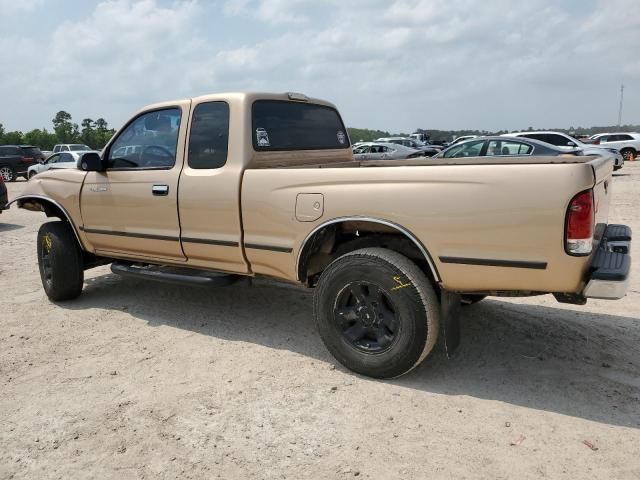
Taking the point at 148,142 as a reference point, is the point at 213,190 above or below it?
below

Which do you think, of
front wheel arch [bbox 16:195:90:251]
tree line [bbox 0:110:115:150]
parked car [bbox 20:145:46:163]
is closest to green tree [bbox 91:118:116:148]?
tree line [bbox 0:110:115:150]

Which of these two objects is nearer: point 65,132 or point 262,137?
point 262,137

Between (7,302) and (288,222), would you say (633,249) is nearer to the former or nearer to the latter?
(288,222)

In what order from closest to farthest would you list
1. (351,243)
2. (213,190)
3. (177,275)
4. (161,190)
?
(351,243) → (213,190) → (161,190) → (177,275)

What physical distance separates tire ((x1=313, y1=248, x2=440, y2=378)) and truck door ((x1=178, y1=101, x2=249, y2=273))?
873 mm

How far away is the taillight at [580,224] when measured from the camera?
109 inches

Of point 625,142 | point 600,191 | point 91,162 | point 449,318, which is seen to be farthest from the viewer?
point 625,142

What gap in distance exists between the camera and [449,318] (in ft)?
11.2

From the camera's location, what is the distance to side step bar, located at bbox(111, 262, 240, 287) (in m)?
4.29

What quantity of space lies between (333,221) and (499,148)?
1170cm

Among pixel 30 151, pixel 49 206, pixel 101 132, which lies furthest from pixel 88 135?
pixel 49 206

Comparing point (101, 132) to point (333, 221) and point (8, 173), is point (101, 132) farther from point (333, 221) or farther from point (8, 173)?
point (333, 221)

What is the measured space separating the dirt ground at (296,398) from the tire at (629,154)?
2625 cm

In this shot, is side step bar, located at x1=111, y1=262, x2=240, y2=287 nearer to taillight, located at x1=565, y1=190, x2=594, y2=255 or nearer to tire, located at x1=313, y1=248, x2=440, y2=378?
tire, located at x1=313, y1=248, x2=440, y2=378
